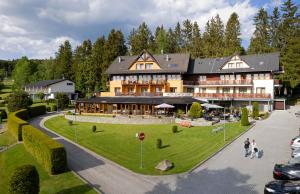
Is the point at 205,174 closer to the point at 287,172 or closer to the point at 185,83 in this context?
the point at 287,172

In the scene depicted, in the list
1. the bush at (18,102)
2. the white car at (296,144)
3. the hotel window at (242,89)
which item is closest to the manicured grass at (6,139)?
the bush at (18,102)

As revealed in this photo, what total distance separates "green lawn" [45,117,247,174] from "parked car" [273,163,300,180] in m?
6.26

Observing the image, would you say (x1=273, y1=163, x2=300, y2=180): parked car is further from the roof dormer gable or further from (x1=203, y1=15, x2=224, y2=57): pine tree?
(x1=203, y1=15, x2=224, y2=57): pine tree

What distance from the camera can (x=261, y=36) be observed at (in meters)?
70.9

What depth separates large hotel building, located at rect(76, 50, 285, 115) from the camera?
5009 cm

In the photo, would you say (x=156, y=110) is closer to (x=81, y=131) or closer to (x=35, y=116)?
(x=81, y=131)

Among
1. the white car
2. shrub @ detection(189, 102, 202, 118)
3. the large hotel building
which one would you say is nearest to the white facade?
the large hotel building

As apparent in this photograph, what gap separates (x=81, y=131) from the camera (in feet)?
124

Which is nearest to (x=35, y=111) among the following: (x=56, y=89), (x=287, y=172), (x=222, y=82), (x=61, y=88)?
(x=56, y=89)

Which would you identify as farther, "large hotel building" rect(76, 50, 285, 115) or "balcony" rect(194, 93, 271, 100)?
"large hotel building" rect(76, 50, 285, 115)

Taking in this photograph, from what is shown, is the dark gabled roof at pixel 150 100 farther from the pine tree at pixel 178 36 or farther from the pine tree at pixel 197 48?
the pine tree at pixel 178 36

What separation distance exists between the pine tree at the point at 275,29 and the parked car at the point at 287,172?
187 ft

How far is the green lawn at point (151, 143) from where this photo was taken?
903 inches

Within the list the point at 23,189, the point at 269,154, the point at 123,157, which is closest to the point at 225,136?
the point at 269,154
